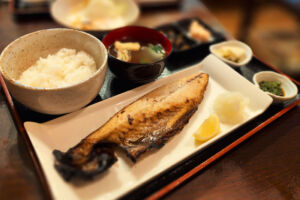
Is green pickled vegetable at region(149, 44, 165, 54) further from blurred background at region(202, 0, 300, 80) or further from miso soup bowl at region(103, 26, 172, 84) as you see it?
blurred background at region(202, 0, 300, 80)

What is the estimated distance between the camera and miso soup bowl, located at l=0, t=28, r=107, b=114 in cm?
155

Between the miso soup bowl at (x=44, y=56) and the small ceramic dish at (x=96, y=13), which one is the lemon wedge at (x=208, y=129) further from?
the small ceramic dish at (x=96, y=13)

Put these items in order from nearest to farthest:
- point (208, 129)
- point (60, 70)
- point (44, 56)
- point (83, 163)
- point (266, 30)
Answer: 1. point (83, 163)
2. point (208, 129)
3. point (60, 70)
4. point (44, 56)
5. point (266, 30)

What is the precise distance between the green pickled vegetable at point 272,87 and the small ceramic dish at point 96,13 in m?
1.88

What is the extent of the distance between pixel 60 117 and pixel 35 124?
0.17 meters

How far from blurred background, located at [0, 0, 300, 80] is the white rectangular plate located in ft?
7.07

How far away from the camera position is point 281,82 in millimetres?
2332

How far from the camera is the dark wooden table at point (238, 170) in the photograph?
4.81 feet

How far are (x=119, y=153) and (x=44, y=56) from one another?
1.08 metres

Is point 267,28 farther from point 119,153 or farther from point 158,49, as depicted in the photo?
point 119,153

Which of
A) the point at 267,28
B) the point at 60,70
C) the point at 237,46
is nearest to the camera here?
the point at 60,70

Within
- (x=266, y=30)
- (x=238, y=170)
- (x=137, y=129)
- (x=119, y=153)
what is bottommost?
(x=266, y=30)

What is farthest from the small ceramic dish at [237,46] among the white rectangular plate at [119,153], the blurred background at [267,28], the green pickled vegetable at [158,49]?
the blurred background at [267,28]

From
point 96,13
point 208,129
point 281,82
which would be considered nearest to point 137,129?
point 208,129
